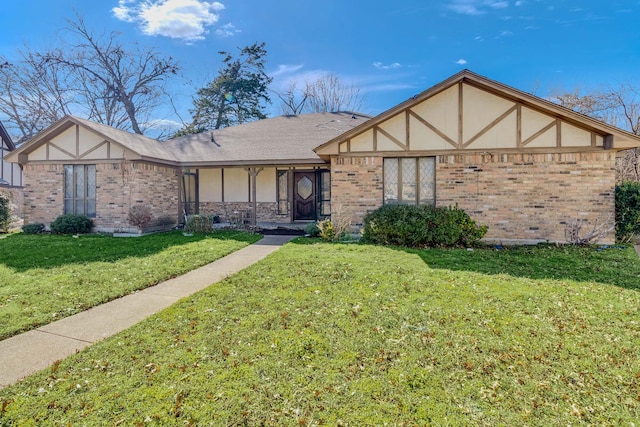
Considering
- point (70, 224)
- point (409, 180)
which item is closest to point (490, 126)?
point (409, 180)

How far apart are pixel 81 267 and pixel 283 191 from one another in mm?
8649

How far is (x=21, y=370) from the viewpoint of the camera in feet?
10.1

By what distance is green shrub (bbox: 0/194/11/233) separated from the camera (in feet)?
39.5

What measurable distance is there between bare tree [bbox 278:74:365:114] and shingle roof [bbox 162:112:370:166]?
11.3 meters

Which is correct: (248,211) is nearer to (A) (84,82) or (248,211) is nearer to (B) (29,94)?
(A) (84,82)

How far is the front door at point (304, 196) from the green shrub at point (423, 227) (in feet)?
18.0

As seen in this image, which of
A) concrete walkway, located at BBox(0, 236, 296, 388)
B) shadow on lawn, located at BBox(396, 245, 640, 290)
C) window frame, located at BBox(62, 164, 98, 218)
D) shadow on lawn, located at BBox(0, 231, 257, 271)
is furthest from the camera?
window frame, located at BBox(62, 164, 98, 218)

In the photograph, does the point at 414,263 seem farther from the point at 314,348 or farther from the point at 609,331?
the point at 314,348

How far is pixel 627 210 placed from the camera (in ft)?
29.2

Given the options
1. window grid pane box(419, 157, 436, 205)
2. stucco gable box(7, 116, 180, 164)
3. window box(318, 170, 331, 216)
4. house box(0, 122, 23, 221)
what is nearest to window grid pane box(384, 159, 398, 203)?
window grid pane box(419, 157, 436, 205)

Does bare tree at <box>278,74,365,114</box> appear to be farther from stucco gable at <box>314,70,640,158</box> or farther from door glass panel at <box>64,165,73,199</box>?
door glass panel at <box>64,165,73,199</box>

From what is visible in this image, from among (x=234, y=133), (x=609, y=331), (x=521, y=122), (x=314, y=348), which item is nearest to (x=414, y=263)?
(x=609, y=331)

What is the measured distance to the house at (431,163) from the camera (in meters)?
8.95

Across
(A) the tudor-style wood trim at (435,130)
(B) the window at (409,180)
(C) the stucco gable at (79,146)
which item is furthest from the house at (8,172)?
(A) the tudor-style wood trim at (435,130)
